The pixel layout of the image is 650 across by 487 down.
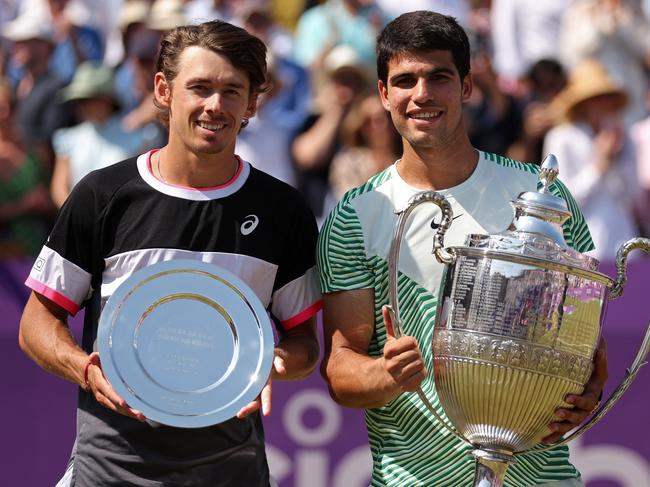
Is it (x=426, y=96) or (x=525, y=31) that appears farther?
(x=525, y=31)

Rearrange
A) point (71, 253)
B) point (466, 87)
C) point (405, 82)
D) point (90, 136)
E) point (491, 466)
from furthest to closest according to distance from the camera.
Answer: point (90, 136) < point (466, 87) < point (405, 82) < point (71, 253) < point (491, 466)

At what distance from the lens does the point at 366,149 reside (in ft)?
27.3

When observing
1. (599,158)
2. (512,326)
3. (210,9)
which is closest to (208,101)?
(512,326)

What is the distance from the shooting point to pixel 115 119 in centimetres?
855

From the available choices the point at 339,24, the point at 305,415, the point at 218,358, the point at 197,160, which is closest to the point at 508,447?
the point at 218,358

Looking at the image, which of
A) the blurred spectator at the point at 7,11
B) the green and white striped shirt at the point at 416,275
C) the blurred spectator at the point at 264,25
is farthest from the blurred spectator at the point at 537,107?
the green and white striped shirt at the point at 416,275

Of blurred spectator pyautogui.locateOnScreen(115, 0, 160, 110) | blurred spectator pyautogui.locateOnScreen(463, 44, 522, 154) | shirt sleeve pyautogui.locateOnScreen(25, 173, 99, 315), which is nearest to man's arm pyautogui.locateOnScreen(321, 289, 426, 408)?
shirt sleeve pyautogui.locateOnScreen(25, 173, 99, 315)

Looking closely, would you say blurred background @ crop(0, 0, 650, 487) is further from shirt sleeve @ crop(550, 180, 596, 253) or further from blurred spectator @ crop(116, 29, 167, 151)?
shirt sleeve @ crop(550, 180, 596, 253)

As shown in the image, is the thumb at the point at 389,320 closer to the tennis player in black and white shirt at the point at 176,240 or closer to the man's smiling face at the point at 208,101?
the tennis player in black and white shirt at the point at 176,240

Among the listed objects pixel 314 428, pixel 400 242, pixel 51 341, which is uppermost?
pixel 400 242

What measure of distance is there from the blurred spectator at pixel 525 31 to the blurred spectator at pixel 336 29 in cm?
97

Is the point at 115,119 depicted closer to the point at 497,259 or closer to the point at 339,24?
the point at 339,24

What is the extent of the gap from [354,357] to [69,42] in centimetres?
564

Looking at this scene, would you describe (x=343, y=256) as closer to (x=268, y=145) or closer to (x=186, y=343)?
(x=186, y=343)
